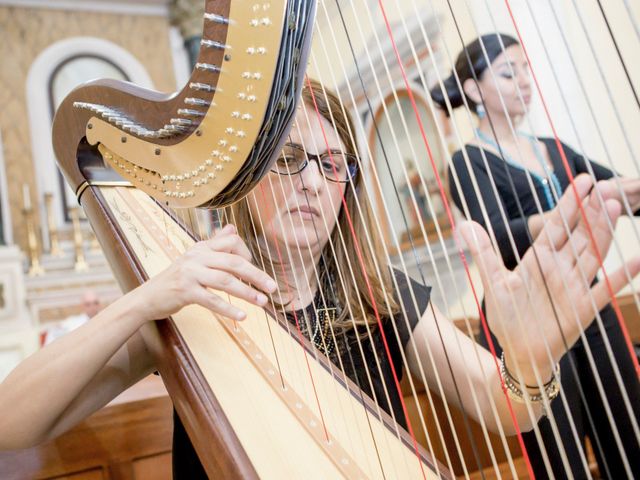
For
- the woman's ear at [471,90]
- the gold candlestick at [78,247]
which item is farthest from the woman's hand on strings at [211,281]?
the gold candlestick at [78,247]

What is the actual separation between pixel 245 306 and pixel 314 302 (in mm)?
130

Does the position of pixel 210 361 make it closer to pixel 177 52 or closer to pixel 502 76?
pixel 502 76

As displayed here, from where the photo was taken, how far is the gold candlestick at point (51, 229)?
539 cm

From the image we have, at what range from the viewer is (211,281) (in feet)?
2.51

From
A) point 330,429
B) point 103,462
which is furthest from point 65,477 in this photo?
point 330,429

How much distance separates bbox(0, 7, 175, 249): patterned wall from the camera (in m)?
5.57

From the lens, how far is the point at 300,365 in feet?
2.96

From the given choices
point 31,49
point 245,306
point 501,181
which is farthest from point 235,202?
point 31,49

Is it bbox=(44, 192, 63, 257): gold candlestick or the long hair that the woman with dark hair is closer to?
the long hair

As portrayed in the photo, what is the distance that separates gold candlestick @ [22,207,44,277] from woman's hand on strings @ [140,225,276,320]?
485 cm

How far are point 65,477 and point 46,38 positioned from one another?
585cm

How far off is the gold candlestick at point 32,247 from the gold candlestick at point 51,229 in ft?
0.41

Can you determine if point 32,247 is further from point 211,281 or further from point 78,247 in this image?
point 211,281

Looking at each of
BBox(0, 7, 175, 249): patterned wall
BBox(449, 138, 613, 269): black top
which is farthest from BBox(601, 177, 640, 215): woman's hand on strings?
BBox(0, 7, 175, 249): patterned wall
